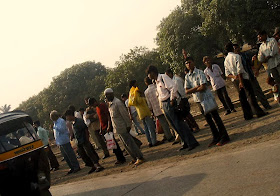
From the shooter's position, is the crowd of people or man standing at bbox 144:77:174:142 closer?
the crowd of people

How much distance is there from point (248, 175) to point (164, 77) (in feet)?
11.8

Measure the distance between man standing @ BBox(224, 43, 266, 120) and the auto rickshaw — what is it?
491 cm

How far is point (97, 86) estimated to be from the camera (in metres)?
52.6

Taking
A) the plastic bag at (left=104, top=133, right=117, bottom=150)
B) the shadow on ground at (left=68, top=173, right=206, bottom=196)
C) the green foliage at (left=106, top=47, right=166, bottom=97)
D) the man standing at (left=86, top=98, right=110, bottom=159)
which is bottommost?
the shadow on ground at (left=68, top=173, right=206, bottom=196)

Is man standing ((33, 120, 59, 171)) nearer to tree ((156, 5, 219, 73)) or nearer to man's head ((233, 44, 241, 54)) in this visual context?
man's head ((233, 44, 241, 54))

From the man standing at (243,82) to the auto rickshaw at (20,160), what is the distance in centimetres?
491

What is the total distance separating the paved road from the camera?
14.6 feet

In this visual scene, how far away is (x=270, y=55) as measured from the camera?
26.4ft

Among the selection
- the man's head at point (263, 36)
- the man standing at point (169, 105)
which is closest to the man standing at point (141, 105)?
the man standing at point (169, 105)

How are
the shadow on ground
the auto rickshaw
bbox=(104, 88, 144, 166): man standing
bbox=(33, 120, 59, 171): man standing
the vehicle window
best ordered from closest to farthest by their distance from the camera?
the shadow on ground → the auto rickshaw → the vehicle window → bbox=(104, 88, 144, 166): man standing → bbox=(33, 120, 59, 171): man standing

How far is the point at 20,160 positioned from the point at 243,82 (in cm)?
540

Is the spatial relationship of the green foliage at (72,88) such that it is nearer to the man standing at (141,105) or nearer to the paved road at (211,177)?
the man standing at (141,105)

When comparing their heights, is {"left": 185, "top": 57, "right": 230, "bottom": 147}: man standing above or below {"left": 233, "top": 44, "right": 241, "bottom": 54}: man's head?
below

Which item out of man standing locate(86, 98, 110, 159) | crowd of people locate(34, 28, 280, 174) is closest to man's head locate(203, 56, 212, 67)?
crowd of people locate(34, 28, 280, 174)
